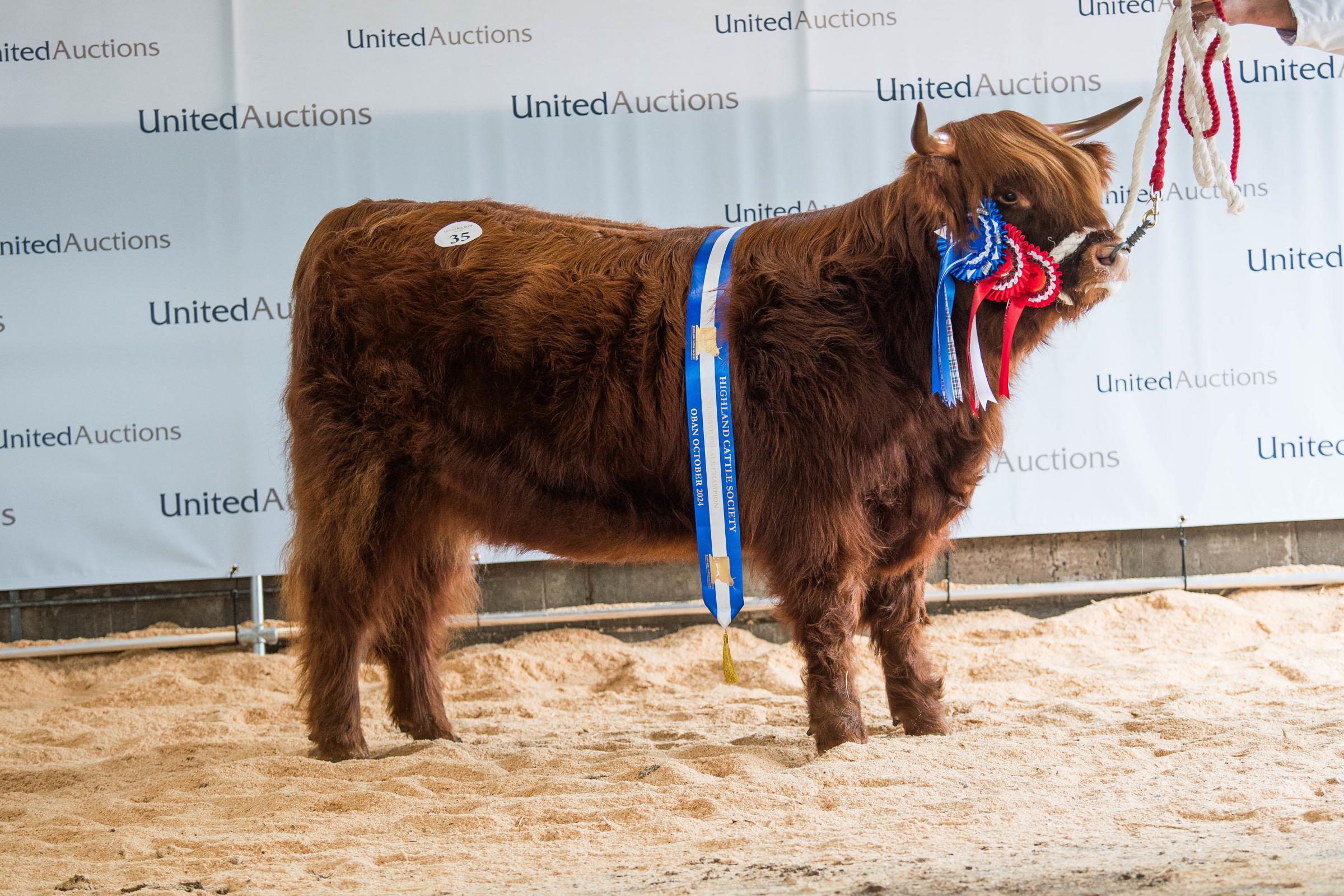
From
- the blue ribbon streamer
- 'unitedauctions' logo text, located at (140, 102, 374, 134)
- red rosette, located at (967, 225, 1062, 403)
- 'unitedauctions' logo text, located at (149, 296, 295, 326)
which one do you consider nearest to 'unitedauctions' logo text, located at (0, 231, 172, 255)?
'unitedauctions' logo text, located at (149, 296, 295, 326)

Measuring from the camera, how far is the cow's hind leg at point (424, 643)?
13.1ft

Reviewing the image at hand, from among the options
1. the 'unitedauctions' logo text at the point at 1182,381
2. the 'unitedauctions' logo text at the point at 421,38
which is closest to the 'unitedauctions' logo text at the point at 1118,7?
the 'unitedauctions' logo text at the point at 1182,381

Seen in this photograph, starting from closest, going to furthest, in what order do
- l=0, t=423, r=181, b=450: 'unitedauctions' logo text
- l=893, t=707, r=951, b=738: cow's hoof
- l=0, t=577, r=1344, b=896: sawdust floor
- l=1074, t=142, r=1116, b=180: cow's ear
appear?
l=0, t=577, r=1344, b=896: sawdust floor → l=1074, t=142, r=1116, b=180: cow's ear → l=893, t=707, r=951, b=738: cow's hoof → l=0, t=423, r=181, b=450: 'unitedauctions' logo text

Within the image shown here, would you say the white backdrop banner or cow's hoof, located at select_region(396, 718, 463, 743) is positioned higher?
the white backdrop banner

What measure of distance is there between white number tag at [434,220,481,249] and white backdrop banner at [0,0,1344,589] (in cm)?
178

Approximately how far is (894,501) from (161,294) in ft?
12.4

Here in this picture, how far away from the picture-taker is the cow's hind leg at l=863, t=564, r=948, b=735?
3648mm

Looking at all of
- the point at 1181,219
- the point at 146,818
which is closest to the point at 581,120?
the point at 1181,219

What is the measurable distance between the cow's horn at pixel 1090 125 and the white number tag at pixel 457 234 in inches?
70.7

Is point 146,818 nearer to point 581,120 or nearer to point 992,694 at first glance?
point 992,694

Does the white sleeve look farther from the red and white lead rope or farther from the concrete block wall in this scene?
the concrete block wall

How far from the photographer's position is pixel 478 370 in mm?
3602

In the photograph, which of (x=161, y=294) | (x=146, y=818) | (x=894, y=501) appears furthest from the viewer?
(x=161, y=294)

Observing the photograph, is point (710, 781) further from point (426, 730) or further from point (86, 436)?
A: point (86, 436)
